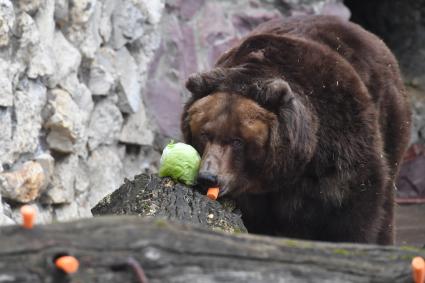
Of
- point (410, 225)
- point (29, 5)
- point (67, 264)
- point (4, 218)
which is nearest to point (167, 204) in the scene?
point (4, 218)

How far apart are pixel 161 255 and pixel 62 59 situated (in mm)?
3866

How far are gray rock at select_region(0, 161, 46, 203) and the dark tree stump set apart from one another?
3.94 feet

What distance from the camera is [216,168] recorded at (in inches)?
160

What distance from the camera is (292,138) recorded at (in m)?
4.30

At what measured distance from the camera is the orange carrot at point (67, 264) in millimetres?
1923

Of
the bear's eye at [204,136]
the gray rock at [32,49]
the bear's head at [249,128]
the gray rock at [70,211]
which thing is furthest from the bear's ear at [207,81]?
the gray rock at [70,211]

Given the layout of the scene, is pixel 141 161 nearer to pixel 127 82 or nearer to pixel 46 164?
pixel 127 82

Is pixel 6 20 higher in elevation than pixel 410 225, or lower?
higher

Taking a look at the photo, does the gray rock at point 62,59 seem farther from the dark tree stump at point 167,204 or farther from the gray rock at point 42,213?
the dark tree stump at point 167,204

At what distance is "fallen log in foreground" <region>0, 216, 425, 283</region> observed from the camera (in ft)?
6.33

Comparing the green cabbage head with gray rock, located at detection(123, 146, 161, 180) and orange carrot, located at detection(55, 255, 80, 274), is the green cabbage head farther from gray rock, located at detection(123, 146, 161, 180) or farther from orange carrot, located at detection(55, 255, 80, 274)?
gray rock, located at detection(123, 146, 161, 180)

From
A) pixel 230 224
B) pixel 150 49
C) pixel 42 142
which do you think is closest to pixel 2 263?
pixel 230 224

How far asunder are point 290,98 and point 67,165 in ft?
6.65

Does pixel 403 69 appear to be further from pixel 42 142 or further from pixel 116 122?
pixel 42 142
